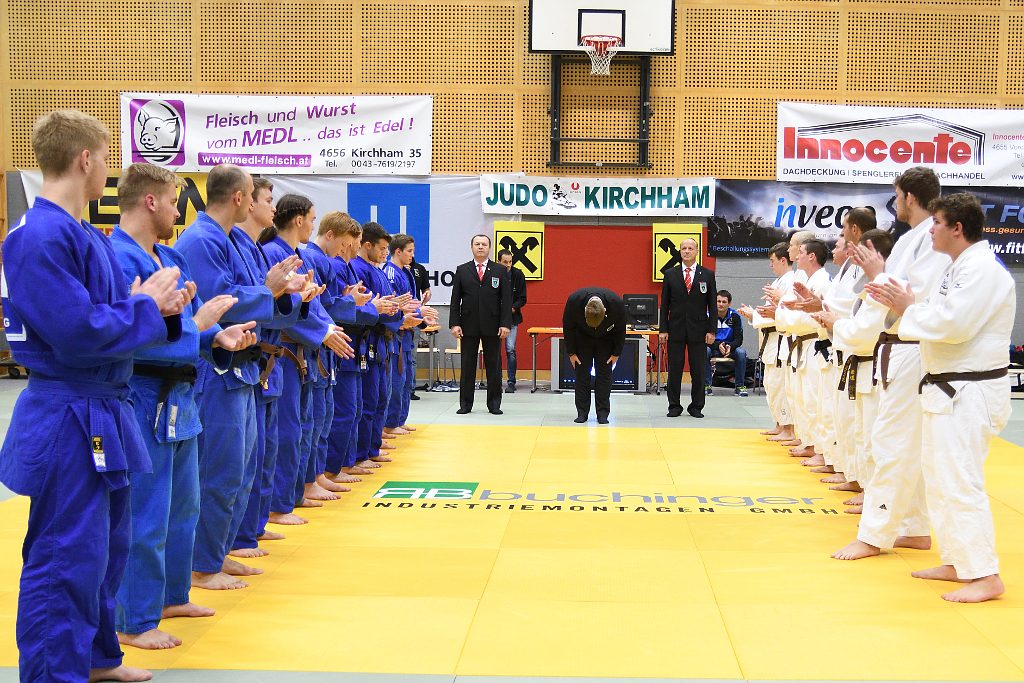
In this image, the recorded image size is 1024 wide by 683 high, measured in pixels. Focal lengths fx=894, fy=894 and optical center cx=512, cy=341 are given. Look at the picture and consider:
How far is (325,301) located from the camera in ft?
17.5

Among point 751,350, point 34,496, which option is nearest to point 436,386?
point 751,350

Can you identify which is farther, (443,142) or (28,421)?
(443,142)

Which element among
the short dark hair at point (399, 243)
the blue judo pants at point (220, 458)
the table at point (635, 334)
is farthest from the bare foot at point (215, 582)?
the table at point (635, 334)

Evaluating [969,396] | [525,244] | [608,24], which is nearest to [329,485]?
[969,396]

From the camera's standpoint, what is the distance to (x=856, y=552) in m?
4.32

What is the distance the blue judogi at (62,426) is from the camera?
240 centimetres

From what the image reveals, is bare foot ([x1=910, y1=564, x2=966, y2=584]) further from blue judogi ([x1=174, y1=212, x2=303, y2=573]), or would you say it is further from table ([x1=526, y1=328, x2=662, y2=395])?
table ([x1=526, y1=328, x2=662, y2=395])

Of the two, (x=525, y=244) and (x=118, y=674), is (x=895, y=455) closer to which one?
(x=118, y=674)

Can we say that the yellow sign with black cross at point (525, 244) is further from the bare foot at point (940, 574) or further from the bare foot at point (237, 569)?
the bare foot at point (940, 574)

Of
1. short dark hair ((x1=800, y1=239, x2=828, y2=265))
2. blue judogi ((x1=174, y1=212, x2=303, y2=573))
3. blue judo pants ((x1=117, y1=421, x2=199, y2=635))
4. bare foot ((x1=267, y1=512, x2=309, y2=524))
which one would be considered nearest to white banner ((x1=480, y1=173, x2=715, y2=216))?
short dark hair ((x1=800, y1=239, x2=828, y2=265))

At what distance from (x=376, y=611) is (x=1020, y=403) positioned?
1028 cm

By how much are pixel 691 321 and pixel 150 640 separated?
727cm

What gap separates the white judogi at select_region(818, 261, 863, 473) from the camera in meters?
5.42

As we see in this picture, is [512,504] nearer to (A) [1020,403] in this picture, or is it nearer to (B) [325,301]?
(B) [325,301]
